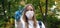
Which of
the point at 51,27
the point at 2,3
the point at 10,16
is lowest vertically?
the point at 51,27

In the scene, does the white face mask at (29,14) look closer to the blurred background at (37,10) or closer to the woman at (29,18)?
the woman at (29,18)

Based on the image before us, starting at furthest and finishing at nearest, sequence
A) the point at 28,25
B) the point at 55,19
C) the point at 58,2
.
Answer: the point at 55,19, the point at 58,2, the point at 28,25

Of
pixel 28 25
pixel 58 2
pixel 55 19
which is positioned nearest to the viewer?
pixel 28 25

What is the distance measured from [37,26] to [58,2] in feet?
3.44

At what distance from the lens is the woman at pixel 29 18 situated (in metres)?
2.89

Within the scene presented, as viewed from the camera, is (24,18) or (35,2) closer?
(24,18)

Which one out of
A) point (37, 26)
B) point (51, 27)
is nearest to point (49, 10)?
point (51, 27)

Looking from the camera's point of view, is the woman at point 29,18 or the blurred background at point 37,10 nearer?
the woman at point 29,18

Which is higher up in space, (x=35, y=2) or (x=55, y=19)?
(x=35, y=2)

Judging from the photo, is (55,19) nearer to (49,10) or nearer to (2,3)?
(49,10)

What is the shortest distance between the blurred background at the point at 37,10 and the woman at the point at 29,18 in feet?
3.05

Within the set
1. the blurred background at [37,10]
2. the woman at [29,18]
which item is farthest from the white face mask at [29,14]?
the blurred background at [37,10]

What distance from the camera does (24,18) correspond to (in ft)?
9.53

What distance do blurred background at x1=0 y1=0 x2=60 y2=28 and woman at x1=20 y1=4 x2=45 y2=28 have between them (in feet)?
3.05
